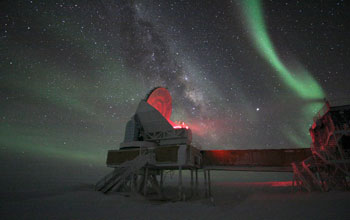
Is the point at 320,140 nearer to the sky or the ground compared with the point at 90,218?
nearer to the sky

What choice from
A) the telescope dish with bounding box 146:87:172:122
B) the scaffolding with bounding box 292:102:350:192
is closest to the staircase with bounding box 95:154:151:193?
the telescope dish with bounding box 146:87:172:122

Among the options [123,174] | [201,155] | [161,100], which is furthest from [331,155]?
[161,100]

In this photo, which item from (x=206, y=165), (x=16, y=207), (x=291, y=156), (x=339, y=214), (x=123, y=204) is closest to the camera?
(x=339, y=214)

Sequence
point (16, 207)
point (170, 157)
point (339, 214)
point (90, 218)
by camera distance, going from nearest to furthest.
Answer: point (339, 214), point (90, 218), point (16, 207), point (170, 157)

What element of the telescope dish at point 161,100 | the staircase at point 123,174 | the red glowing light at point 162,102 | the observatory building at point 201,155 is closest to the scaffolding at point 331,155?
the observatory building at point 201,155

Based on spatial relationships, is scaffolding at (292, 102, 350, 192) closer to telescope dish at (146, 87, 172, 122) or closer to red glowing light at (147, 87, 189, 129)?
red glowing light at (147, 87, 189, 129)

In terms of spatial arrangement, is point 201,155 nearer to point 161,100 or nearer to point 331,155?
point 161,100

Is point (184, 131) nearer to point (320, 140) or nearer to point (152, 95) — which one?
point (152, 95)

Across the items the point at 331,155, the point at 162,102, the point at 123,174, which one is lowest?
the point at 123,174

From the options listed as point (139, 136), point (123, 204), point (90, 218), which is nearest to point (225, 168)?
point (139, 136)

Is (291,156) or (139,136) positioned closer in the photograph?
(291,156)

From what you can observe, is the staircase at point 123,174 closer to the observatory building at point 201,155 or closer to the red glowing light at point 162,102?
the observatory building at point 201,155

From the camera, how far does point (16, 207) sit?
1171cm

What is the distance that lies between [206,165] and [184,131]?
6900 millimetres
